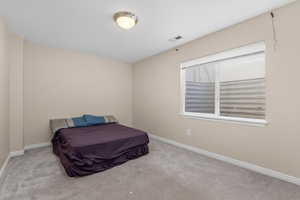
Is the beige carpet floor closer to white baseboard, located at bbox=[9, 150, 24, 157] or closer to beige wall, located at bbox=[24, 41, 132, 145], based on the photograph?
white baseboard, located at bbox=[9, 150, 24, 157]

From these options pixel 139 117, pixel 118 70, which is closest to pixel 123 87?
pixel 118 70

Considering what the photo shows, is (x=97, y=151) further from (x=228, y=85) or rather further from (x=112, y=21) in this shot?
(x=228, y=85)

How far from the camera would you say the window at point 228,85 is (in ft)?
7.62

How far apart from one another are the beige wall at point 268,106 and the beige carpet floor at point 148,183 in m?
0.31

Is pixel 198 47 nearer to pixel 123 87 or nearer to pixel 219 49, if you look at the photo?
pixel 219 49

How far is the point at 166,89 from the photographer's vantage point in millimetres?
3627

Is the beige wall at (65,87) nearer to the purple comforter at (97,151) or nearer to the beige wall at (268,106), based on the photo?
the purple comforter at (97,151)

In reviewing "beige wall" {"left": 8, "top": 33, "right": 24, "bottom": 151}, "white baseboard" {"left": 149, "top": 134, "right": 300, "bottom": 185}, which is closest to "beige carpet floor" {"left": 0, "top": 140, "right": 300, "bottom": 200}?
"white baseboard" {"left": 149, "top": 134, "right": 300, "bottom": 185}

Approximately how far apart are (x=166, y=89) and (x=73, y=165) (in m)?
2.48

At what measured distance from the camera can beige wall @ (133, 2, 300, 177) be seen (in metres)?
1.85

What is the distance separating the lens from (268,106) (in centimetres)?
205

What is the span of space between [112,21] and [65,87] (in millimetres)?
2171

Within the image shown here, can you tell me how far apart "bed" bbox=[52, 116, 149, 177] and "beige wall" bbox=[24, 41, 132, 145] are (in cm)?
81

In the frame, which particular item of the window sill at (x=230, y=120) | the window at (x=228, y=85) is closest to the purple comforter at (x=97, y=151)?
the window sill at (x=230, y=120)
